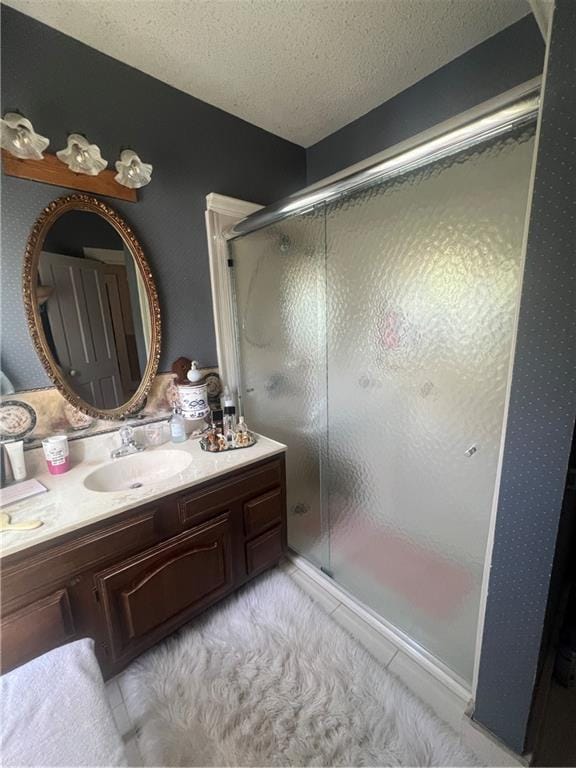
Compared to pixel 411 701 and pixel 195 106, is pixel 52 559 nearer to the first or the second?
pixel 411 701

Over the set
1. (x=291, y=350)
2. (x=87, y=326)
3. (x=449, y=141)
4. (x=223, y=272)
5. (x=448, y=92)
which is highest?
(x=448, y=92)

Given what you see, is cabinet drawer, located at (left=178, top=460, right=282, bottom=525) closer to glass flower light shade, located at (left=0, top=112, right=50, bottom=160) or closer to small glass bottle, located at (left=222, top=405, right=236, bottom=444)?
small glass bottle, located at (left=222, top=405, right=236, bottom=444)

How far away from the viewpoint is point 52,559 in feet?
2.97

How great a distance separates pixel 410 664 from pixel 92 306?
196 cm

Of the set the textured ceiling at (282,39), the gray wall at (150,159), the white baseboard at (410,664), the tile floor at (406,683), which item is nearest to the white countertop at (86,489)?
the gray wall at (150,159)

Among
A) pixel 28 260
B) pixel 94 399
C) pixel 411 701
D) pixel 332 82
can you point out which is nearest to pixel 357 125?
pixel 332 82

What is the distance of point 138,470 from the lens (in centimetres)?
140

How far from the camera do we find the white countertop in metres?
→ 0.92

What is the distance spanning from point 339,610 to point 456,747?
575 mm

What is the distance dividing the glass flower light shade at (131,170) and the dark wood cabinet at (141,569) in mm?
1316

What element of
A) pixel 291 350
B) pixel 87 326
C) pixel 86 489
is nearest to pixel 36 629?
pixel 86 489

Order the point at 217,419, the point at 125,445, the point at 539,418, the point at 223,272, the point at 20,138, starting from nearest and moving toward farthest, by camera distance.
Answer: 1. the point at 539,418
2. the point at 20,138
3. the point at 125,445
4. the point at 217,419
5. the point at 223,272

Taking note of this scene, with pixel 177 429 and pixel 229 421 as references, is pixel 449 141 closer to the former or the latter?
pixel 229 421

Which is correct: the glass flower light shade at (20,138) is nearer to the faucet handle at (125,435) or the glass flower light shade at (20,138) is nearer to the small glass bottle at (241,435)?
the faucet handle at (125,435)
